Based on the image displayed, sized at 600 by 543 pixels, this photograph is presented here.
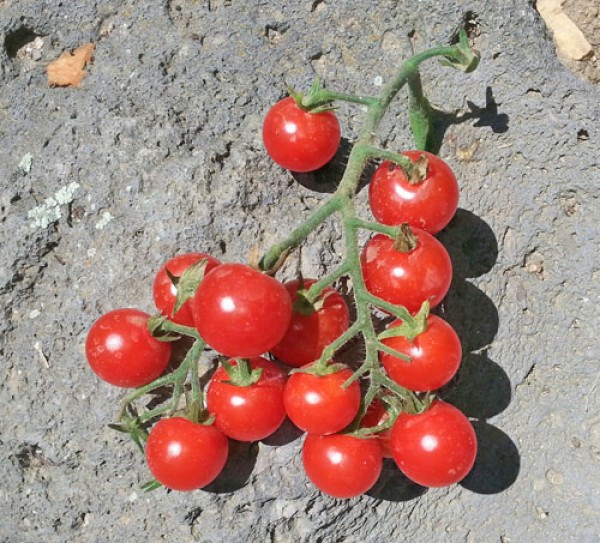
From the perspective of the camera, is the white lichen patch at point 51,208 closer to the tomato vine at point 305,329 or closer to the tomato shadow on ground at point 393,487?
the tomato vine at point 305,329

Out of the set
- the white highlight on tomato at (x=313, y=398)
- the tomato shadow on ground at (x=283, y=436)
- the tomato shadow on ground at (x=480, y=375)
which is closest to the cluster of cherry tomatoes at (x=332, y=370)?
the white highlight on tomato at (x=313, y=398)

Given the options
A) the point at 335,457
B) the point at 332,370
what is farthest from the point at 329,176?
the point at 335,457

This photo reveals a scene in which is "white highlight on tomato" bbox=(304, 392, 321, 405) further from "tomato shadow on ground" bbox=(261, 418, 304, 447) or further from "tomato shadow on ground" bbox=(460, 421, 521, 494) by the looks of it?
"tomato shadow on ground" bbox=(460, 421, 521, 494)

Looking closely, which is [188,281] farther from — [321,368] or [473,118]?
[473,118]

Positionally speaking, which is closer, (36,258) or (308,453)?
(308,453)

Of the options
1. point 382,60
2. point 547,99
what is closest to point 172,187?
point 382,60

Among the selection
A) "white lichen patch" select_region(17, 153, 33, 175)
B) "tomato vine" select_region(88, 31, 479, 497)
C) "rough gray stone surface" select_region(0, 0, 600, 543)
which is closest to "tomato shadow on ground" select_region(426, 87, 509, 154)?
"rough gray stone surface" select_region(0, 0, 600, 543)

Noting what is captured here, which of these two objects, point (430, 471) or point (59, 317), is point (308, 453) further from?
point (59, 317)
